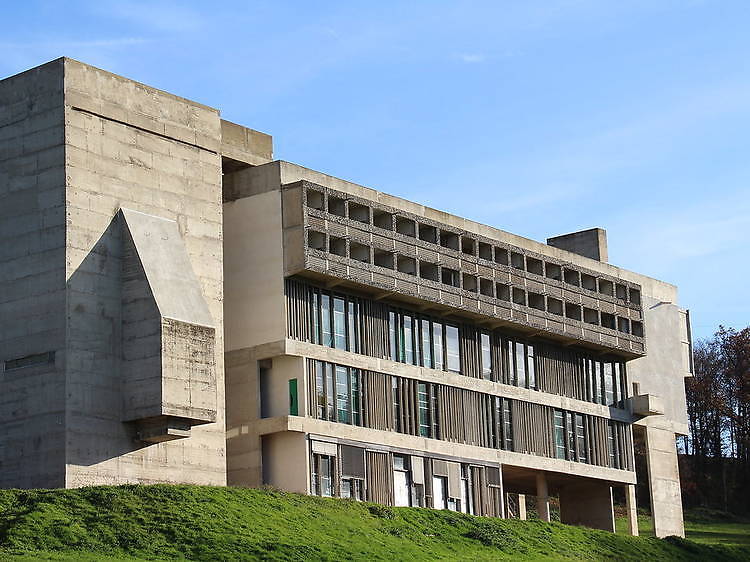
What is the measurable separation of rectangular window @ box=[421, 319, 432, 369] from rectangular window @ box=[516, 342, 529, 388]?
5846 mm

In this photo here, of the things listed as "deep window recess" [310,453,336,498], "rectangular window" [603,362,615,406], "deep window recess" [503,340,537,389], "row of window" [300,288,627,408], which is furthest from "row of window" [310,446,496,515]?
"rectangular window" [603,362,615,406]

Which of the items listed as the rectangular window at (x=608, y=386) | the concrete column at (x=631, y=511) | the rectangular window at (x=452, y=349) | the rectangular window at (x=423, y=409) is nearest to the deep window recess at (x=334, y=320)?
the rectangular window at (x=423, y=409)

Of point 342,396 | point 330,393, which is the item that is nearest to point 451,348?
point 342,396

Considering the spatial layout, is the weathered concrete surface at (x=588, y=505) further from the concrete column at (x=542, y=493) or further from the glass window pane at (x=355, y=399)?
the glass window pane at (x=355, y=399)

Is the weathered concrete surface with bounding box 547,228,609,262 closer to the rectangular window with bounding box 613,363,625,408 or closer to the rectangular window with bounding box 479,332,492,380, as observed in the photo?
the rectangular window with bounding box 613,363,625,408

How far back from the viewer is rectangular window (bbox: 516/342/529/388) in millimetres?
64938

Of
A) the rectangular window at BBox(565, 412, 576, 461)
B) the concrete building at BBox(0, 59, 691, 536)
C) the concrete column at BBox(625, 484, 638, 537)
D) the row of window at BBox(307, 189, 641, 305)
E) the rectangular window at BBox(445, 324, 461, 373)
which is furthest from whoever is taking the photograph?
the concrete column at BBox(625, 484, 638, 537)

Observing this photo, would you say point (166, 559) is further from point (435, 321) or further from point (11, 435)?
point (435, 321)

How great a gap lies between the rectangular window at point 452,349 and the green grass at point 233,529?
7.05 metres

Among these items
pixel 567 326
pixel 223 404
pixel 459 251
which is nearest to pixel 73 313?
pixel 223 404

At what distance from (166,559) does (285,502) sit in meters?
9.36

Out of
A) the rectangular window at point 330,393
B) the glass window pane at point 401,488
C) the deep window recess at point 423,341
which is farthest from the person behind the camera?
the deep window recess at point 423,341

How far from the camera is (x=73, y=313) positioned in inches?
1891

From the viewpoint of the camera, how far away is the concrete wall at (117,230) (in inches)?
1889
